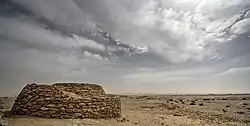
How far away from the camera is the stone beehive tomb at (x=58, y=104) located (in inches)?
582

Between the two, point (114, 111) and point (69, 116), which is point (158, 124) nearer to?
point (114, 111)

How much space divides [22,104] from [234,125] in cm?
1489

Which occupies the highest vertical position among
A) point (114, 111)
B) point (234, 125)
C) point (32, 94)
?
point (32, 94)

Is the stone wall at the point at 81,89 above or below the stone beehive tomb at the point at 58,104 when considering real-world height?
above

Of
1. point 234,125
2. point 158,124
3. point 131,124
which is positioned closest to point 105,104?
point 131,124

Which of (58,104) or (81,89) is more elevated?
(81,89)

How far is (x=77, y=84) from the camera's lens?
17.7 m

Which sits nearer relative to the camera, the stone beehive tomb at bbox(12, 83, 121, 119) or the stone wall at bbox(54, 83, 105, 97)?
the stone beehive tomb at bbox(12, 83, 121, 119)

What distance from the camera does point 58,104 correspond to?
1488 cm

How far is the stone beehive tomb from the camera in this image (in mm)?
14773

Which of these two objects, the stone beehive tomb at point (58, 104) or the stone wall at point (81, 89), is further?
the stone wall at point (81, 89)

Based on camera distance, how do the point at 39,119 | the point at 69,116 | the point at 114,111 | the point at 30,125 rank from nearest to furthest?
the point at 30,125
the point at 39,119
the point at 69,116
the point at 114,111

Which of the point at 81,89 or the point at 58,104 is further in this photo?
the point at 81,89

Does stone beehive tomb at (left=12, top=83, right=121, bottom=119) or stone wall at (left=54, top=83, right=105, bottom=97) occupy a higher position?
stone wall at (left=54, top=83, right=105, bottom=97)
